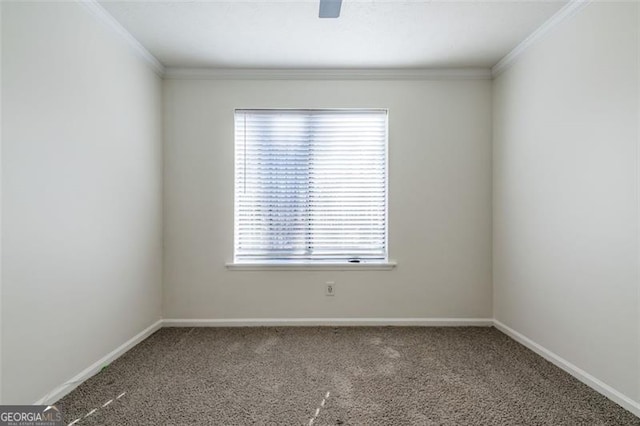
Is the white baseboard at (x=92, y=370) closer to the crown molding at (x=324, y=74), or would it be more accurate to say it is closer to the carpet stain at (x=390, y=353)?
the carpet stain at (x=390, y=353)

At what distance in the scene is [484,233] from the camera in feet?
10.1

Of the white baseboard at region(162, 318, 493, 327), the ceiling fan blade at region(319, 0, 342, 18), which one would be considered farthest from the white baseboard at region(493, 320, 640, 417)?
the ceiling fan blade at region(319, 0, 342, 18)

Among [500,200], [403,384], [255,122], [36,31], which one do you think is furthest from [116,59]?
[500,200]

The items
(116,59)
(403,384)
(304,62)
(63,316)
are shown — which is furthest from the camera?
(304,62)

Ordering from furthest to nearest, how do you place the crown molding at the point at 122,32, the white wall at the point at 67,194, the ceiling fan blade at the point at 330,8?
the crown molding at the point at 122,32 < the ceiling fan blade at the point at 330,8 < the white wall at the point at 67,194

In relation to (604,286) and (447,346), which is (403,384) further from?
(604,286)

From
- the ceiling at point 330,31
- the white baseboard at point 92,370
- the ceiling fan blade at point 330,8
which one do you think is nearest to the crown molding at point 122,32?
the ceiling at point 330,31

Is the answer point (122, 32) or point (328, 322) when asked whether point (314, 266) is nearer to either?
point (328, 322)

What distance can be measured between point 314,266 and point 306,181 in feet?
2.71

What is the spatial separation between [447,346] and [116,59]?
11.1 ft

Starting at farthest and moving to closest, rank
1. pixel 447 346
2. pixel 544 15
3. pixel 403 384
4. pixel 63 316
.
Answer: pixel 447 346
pixel 544 15
pixel 403 384
pixel 63 316

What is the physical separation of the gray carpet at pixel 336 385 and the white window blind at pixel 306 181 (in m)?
0.86

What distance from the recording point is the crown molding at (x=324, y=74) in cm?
303

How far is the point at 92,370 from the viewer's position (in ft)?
6.91
